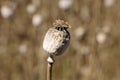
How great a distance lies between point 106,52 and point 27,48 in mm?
449

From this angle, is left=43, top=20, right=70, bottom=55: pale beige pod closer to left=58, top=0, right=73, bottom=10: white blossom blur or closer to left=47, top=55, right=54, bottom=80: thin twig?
left=47, top=55, right=54, bottom=80: thin twig

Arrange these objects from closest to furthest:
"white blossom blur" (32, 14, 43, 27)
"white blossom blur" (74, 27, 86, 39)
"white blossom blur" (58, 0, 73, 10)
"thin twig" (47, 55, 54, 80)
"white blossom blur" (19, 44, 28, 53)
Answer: "thin twig" (47, 55, 54, 80) → "white blossom blur" (32, 14, 43, 27) → "white blossom blur" (58, 0, 73, 10) → "white blossom blur" (19, 44, 28, 53) → "white blossom blur" (74, 27, 86, 39)

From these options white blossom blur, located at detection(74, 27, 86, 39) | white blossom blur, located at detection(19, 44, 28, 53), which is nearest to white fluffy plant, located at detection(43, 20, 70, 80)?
white blossom blur, located at detection(19, 44, 28, 53)

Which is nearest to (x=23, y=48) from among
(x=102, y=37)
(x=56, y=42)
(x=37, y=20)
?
(x=37, y=20)

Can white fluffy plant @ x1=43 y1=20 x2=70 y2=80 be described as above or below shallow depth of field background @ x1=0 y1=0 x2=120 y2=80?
below

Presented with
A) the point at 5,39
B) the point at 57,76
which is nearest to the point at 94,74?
the point at 57,76

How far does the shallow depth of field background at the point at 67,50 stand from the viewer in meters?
2.04

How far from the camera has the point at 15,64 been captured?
7.42 ft

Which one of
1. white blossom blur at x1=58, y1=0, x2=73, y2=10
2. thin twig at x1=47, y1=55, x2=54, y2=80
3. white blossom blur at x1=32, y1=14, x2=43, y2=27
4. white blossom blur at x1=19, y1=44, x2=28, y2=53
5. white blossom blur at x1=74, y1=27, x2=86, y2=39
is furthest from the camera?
white blossom blur at x1=74, y1=27, x2=86, y2=39

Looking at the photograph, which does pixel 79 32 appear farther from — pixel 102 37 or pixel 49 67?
pixel 49 67

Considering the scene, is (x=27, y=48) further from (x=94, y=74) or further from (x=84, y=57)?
(x=94, y=74)

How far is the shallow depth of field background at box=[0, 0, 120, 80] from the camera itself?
6.71ft

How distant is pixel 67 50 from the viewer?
2371 mm

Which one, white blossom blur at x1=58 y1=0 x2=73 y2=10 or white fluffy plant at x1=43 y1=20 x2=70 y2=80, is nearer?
white fluffy plant at x1=43 y1=20 x2=70 y2=80
